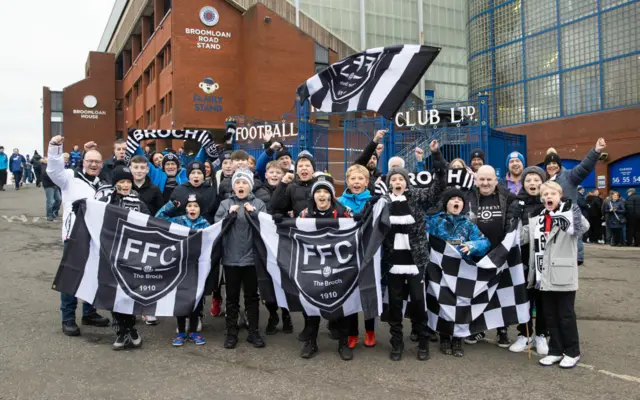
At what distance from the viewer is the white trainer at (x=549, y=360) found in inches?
196

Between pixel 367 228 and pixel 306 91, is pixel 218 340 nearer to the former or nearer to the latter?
pixel 367 228

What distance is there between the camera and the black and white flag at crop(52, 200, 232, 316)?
18.5ft

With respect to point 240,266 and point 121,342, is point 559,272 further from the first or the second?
point 121,342

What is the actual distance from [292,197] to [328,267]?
1014 mm

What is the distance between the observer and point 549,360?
501 centimetres

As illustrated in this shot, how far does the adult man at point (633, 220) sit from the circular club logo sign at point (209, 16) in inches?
880

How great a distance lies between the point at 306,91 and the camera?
302 inches

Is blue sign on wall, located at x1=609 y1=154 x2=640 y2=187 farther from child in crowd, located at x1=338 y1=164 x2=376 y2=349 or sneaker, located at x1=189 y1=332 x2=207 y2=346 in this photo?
sneaker, located at x1=189 y1=332 x2=207 y2=346

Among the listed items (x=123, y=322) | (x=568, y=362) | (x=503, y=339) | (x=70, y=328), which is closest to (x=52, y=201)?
(x=70, y=328)

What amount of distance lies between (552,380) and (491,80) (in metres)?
21.2

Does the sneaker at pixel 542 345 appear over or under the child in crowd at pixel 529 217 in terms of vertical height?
under

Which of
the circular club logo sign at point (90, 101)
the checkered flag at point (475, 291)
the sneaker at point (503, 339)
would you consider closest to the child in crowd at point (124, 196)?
the checkered flag at point (475, 291)

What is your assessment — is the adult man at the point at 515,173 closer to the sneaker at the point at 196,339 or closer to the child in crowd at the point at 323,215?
the child in crowd at the point at 323,215

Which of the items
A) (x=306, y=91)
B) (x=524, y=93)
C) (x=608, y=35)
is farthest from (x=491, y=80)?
(x=306, y=91)
